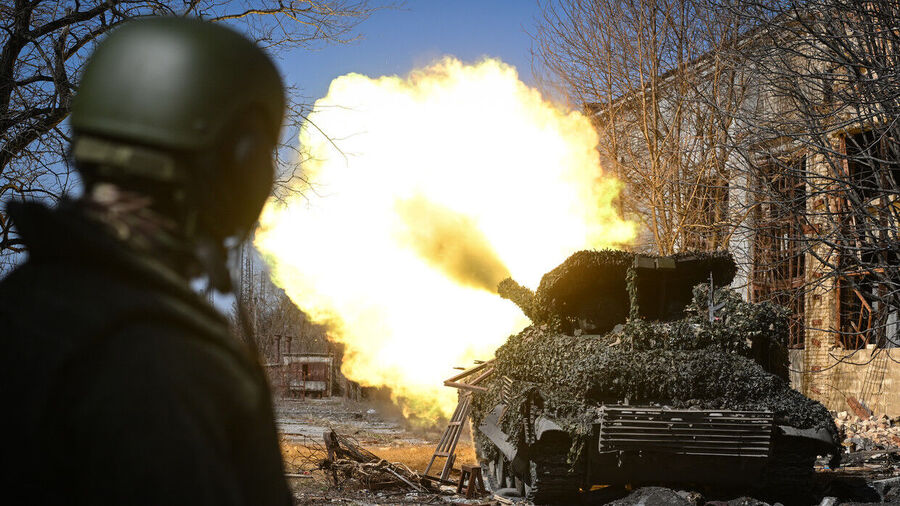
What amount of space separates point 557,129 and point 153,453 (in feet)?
68.2

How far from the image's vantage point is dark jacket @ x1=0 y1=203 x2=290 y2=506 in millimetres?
1112

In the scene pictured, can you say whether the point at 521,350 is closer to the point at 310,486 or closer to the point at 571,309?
the point at 571,309

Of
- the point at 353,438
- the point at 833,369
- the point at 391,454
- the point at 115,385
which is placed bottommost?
the point at 391,454

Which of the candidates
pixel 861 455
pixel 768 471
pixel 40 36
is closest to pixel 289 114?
pixel 40 36

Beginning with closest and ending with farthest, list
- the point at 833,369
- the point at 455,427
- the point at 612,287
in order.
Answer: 1. the point at 612,287
2. the point at 455,427
3. the point at 833,369

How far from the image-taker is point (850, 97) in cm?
805

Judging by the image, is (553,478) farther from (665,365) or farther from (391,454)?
(391,454)

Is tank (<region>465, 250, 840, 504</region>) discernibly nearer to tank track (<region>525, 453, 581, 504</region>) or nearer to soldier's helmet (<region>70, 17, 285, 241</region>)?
tank track (<region>525, 453, 581, 504</region>)

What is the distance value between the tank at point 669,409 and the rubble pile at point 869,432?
17.3ft

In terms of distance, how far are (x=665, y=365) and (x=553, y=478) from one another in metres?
2.12

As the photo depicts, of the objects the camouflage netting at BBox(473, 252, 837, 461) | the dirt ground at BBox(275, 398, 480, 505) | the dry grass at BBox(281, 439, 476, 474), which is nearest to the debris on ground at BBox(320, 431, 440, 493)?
the dirt ground at BBox(275, 398, 480, 505)

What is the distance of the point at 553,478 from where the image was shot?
10531 mm

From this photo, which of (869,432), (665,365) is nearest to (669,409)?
(665,365)

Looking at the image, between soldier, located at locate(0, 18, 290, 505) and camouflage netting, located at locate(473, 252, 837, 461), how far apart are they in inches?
368
